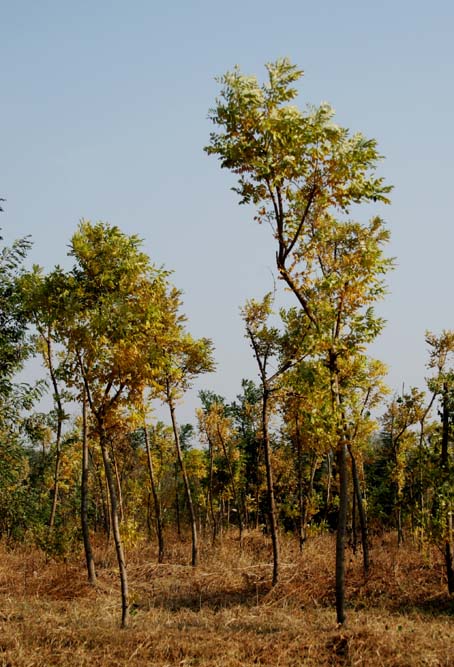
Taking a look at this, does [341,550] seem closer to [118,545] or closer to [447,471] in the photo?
[118,545]

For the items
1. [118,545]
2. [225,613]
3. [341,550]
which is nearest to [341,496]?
[341,550]

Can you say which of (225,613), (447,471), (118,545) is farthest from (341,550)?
(447,471)

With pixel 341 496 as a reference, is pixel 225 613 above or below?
below

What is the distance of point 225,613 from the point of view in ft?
38.8

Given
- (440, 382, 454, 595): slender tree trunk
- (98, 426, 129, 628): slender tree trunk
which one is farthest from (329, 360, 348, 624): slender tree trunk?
(440, 382, 454, 595): slender tree trunk

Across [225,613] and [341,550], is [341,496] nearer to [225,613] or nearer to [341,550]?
[341,550]

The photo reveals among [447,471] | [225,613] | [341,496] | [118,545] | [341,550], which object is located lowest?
[225,613]

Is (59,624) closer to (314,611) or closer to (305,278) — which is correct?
(314,611)

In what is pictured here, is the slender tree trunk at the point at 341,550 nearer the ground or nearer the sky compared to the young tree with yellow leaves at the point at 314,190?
nearer the ground

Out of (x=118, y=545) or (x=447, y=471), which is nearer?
(x=118, y=545)

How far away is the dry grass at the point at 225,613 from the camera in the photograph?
8695 mm

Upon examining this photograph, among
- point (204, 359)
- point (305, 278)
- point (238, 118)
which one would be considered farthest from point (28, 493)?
point (238, 118)

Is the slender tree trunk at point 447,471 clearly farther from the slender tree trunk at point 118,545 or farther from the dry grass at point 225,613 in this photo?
the slender tree trunk at point 118,545

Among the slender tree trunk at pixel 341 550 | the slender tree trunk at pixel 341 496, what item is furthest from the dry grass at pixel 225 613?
the slender tree trunk at pixel 341 496
